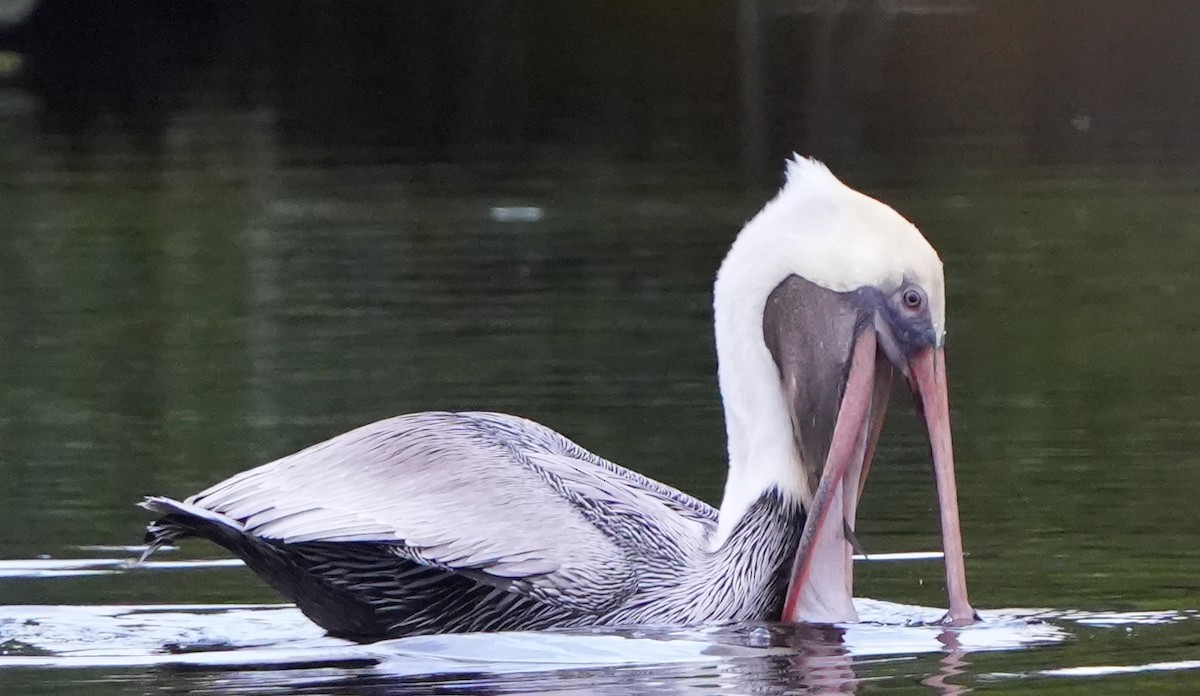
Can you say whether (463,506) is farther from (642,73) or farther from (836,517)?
(642,73)

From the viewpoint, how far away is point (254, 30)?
50344 mm

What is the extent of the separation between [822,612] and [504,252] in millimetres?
11152

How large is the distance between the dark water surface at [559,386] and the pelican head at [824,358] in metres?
0.32

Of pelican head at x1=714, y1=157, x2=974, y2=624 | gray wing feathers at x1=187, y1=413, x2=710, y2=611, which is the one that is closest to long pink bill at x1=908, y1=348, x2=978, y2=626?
pelican head at x1=714, y1=157, x2=974, y2=624

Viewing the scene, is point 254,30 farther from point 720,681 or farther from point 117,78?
point 720,681

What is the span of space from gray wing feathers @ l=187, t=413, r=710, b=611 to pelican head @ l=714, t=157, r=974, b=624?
379 millimetres

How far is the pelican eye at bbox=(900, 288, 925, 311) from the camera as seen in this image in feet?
25.0

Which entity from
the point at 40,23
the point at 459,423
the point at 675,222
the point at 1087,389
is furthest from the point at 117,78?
the point at 459,423

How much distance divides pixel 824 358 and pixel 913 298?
32cm

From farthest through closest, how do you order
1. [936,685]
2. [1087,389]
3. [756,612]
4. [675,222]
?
[675,222], [1087,389], [756,612], [936,685]

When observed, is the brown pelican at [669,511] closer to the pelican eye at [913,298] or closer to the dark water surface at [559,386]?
the pelican eye at [913,298]

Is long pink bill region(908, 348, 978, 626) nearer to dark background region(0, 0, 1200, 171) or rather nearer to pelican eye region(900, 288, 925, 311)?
pelican eye region(900, 288, 925, 311)

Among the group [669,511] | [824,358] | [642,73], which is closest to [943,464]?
[824,358]

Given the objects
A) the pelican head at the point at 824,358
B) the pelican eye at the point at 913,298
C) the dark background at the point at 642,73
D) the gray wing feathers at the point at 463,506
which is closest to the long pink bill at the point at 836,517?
the pelican head at the point at 824,358
